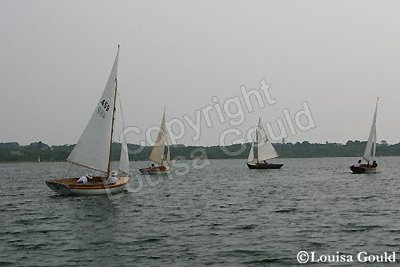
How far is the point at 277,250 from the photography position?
2442cm

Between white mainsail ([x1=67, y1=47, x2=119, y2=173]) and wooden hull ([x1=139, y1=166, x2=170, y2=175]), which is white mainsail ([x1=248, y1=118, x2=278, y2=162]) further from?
white mainsail ([x1=67, y1=47, x2=119, y2=173])

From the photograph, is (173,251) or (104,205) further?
(104,205)

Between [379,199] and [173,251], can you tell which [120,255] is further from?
[379,199]

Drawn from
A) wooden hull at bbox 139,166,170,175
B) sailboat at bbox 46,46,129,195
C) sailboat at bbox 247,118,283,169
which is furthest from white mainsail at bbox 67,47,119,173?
sailboat at bbox 247,118,283,169

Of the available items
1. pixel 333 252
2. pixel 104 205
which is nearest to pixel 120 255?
pixel 333 252

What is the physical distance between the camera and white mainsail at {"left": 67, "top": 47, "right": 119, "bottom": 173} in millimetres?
48281

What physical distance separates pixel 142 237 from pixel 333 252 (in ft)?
33.6

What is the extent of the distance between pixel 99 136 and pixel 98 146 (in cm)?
95

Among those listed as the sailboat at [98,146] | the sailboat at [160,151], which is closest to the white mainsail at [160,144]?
the sailboat at [160,151]

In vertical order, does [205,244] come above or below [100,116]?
below

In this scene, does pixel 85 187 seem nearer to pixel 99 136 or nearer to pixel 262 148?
pixel 99 136

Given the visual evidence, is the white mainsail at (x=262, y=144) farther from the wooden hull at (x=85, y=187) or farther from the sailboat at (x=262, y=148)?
the wooden hull at (x=85, y=187)

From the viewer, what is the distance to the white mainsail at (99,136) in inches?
1901

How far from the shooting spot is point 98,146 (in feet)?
160
